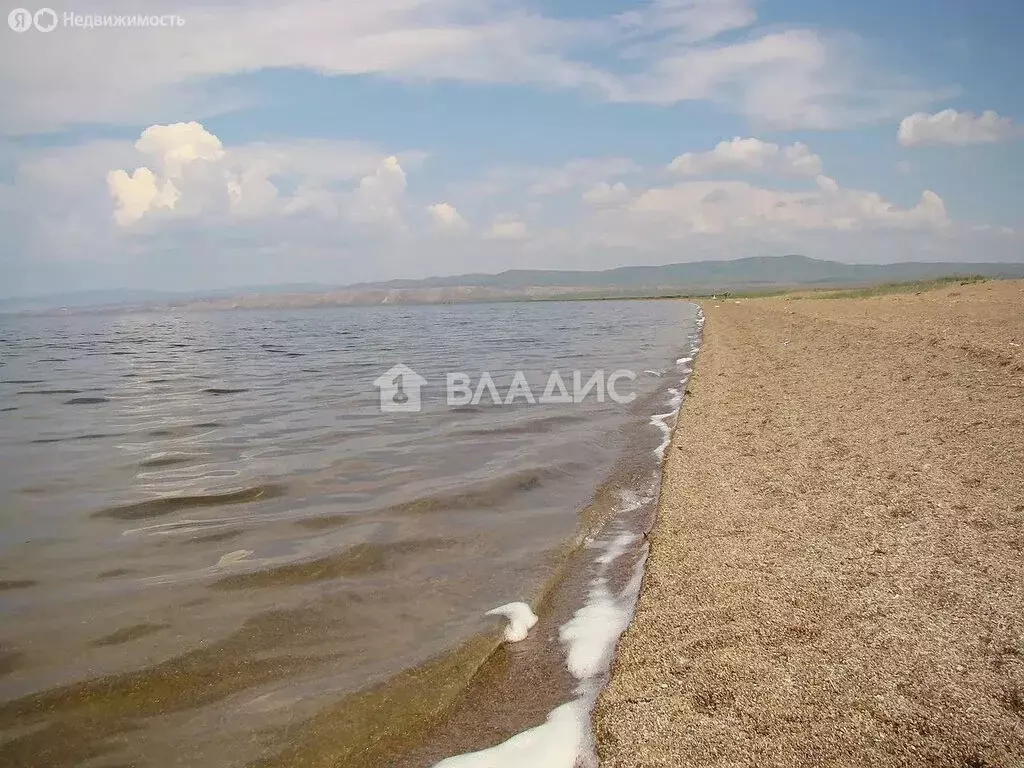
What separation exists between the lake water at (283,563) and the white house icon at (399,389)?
0.57 meters

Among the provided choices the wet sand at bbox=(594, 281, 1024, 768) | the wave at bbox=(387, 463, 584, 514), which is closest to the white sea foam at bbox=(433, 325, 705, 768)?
the wet sand at bbox=(594, 281, 1024, 768)

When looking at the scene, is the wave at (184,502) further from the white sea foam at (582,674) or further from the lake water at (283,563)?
the white sea foam at (582,674)

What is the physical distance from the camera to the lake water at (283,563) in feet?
13.9

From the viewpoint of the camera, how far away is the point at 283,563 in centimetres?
668

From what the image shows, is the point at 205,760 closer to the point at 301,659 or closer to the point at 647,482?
the point at 301,659

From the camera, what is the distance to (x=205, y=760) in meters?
3.88

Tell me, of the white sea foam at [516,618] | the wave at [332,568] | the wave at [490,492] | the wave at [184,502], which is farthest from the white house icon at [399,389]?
the white sea foam at [516,618]

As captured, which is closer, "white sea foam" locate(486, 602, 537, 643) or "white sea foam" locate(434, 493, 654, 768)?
"white sea foam" locate(434, 493, 654, 768)

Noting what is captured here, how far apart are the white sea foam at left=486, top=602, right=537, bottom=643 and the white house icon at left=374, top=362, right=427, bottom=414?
9.65 meters

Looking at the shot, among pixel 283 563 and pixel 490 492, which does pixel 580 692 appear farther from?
pixel 490 492

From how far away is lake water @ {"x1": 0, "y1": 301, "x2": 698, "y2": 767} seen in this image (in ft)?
13.9

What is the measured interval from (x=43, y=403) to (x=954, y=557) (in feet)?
63.9

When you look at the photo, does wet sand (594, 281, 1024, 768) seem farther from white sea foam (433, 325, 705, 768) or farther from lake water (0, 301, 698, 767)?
lake water (0, 301, 698, 767)

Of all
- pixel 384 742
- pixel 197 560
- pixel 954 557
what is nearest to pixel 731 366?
pixel 954 557
